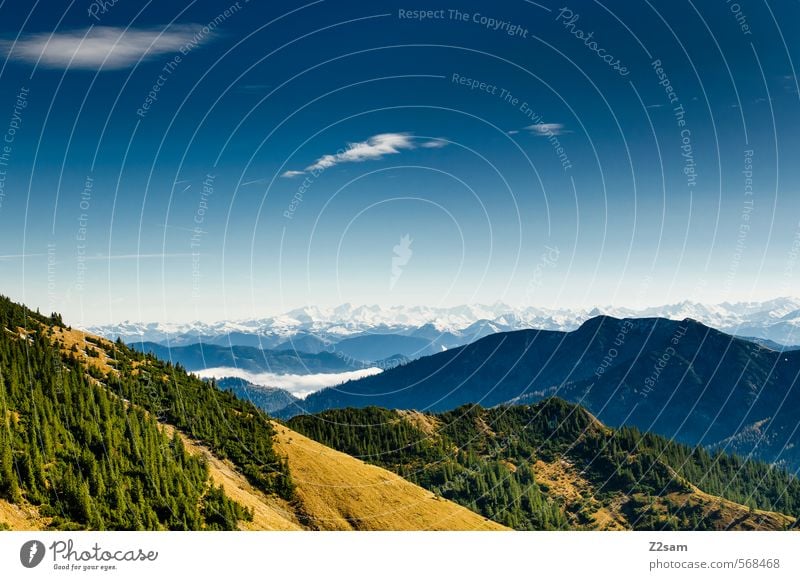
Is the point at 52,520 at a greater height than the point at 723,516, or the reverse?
the point at 52,520

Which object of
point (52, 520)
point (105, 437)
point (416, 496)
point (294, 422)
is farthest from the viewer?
point (294, 422)

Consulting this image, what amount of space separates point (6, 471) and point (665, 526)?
196 meters

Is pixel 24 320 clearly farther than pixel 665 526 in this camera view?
No

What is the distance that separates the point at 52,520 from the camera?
44969 millimetres

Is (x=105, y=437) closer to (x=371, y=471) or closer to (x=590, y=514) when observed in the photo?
(x=371, y=471)
